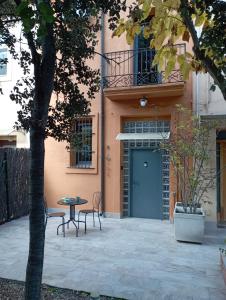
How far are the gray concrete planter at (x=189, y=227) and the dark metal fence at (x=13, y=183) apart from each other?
17.5 ft

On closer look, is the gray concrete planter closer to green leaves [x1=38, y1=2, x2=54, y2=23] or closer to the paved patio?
the paved patio

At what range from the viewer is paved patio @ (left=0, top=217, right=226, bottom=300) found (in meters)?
4.76

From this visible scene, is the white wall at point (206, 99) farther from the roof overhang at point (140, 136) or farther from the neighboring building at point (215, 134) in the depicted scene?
the roof overhang at point (140, 136)

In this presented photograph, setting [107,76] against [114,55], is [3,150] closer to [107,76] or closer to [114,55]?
[107,76]

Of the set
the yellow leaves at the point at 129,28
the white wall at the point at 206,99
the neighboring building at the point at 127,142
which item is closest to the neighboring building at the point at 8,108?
the neighboring building at the point at 127,142

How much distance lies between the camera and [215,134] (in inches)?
344

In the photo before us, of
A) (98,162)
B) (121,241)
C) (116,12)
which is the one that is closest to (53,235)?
(121,241)

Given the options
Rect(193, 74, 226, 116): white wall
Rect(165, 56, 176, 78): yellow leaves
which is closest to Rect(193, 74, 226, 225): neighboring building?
Rect(193, 74, 226, 116): white wall

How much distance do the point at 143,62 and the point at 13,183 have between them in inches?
233

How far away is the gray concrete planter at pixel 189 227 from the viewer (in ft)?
23.6

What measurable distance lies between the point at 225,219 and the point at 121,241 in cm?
381

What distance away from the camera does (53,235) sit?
7914 mm

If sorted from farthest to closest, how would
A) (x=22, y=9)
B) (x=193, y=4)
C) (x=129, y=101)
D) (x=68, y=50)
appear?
(x=129, y=101)
(x=68, y=50)
(x=193, y=4)
(x=22, y=9)

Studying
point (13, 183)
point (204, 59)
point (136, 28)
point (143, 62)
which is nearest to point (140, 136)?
point (143, 62)
